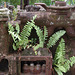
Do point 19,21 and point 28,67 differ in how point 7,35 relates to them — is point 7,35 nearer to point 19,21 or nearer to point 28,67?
point 19,21

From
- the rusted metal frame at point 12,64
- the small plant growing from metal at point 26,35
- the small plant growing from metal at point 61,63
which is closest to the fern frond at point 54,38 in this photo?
the small plant growing from metal at point 26,35

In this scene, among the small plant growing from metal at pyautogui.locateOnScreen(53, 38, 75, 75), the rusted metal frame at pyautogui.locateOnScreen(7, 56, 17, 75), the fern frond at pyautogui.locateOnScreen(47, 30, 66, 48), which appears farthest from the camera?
the fern frond at pyautogui.locateOnScreen(47, 30, 66, 48)

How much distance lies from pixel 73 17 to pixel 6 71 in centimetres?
239

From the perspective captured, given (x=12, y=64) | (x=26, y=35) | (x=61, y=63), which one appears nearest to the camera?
(x=12, y=64)

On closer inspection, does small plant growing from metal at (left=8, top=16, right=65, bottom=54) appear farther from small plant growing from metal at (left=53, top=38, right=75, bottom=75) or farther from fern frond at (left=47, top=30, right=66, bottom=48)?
small plant growing from metal at (left=53, top=38, right=75, bottom=75)

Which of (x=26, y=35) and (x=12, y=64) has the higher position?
(x=26, y=35)

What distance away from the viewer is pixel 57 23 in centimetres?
390

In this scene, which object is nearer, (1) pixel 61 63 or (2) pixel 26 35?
(2) pixel 26 35

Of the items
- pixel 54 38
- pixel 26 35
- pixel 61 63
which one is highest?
pixel 26 35

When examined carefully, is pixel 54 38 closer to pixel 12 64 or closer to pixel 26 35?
pixel 26 35

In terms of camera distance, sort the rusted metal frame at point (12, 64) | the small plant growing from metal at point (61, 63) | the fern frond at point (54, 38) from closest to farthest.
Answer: the rusted metal frame at point (12, 64), the small plant growing from metal at point (61, 63), the fern frond at point (54, 38)

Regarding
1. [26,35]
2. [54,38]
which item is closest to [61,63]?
[54,38]

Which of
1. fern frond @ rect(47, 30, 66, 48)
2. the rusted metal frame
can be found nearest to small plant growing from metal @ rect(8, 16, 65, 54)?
fern frond @ rect(47, 30, 66, 48)

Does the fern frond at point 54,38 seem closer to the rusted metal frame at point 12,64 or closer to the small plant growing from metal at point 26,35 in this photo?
the small plant growing from metal at point 26,35
